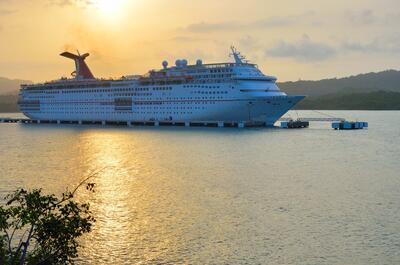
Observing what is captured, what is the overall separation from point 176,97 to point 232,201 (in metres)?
65.0

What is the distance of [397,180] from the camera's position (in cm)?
3297

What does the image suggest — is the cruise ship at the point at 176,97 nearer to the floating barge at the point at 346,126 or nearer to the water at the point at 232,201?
the floating barge at the point at 346,126

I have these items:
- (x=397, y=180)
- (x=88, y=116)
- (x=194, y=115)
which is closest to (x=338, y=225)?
(x=397, y=180)

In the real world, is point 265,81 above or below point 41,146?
above

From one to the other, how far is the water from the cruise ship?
29138 mm

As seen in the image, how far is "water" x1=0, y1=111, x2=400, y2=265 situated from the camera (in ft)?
58.9

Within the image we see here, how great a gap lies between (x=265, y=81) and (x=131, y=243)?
69386 mm

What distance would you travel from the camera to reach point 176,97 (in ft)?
296

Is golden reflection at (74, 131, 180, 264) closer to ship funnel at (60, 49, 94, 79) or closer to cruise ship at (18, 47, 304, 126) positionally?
cruise ship at (18, 47, 304, 126)

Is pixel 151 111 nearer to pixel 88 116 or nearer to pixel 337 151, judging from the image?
pixel 88 116

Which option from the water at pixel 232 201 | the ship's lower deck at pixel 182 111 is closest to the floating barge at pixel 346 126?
the ship's lower deck at pixel 182 111

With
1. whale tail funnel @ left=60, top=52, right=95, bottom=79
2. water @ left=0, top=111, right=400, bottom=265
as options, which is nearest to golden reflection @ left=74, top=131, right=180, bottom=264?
water @ left=0, top=111, right=400, bottom=265

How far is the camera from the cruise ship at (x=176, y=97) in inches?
3214

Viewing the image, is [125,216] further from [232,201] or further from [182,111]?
[182,111]
